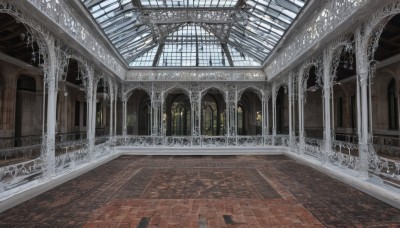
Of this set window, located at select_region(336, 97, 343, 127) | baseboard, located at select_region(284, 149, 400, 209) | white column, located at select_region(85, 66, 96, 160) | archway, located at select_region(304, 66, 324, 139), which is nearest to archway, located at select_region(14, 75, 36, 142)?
white column, located at select_region(85, 66, 96, 160)

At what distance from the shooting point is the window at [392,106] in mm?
12781

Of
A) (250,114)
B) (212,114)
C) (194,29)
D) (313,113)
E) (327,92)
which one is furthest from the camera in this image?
(212,114)

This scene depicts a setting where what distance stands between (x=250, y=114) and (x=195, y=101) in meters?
6.35

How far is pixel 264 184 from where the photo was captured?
280 inches

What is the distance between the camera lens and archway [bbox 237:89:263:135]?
2127cm

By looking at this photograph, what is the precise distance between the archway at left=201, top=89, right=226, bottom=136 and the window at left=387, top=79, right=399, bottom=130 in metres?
11.4

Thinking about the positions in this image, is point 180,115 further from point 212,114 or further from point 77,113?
point 77,113

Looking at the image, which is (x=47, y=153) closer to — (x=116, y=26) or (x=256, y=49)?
(x=116, y=26)

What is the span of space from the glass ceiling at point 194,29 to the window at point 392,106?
6065 mm

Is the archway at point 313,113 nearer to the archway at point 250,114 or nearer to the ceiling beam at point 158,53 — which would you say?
the archway at point 250,114

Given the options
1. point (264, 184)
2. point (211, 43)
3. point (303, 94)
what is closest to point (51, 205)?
point (264, 184)

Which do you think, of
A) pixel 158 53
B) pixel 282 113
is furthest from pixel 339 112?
pixel 158 53

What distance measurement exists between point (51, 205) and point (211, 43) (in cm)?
1462

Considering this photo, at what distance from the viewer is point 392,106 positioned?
1298 centimetres
